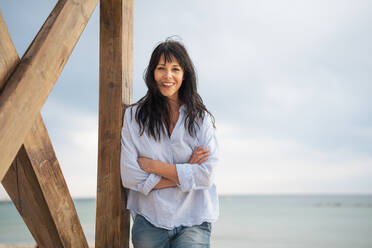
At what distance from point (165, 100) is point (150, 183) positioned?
514mm

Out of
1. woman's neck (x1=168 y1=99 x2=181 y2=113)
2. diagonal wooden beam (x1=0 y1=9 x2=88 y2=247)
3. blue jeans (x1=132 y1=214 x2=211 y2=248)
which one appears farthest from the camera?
woman's neck (x1=168 y1=99 x2=181 y2=113)

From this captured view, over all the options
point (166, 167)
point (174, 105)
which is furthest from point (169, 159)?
point (174, 105)

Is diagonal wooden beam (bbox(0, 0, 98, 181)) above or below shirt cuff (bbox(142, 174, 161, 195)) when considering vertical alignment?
above

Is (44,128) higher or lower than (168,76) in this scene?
lower

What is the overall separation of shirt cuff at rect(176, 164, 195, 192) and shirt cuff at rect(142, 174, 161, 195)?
0.12 metres

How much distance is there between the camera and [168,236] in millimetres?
1628

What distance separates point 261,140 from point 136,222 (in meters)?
21.7

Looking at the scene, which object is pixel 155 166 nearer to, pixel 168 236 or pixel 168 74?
pixel 168 236

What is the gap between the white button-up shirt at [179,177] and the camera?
5.41 ft

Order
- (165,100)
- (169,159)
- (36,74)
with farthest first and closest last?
(165,100) → (169,159) → (36,74)

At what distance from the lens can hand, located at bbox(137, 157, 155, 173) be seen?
65.3 inches

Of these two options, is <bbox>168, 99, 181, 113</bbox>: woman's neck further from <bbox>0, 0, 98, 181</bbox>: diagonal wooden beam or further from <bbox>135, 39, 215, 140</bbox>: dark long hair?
<bbox>0, 0, 98, 181</bbox>: diagonal wooden beam

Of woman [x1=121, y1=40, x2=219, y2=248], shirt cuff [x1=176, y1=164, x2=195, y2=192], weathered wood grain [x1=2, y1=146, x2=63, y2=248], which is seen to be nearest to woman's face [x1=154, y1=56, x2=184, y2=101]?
woman [x1=121, y1=40, x2=219, y2=248]

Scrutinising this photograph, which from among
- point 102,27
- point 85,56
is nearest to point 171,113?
point 102,27
